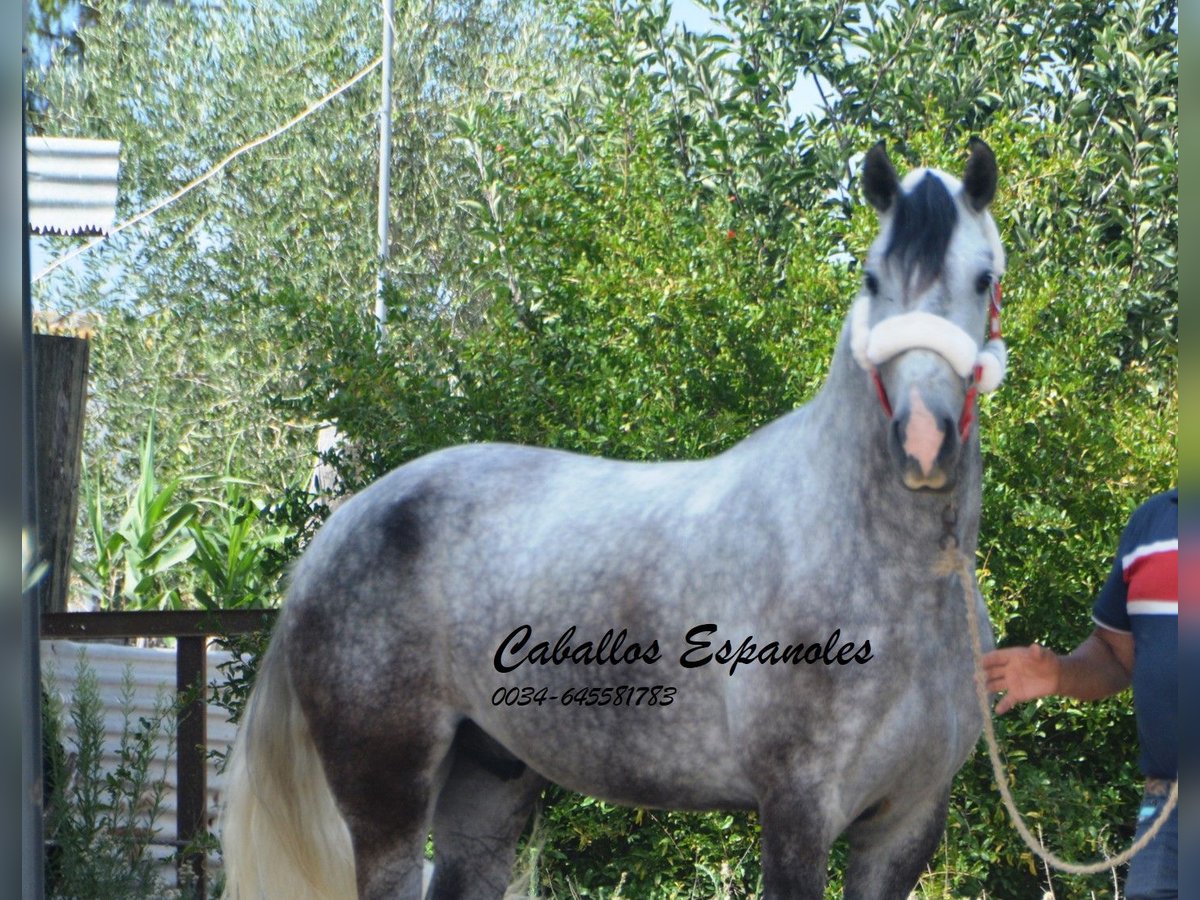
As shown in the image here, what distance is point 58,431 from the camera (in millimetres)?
3488

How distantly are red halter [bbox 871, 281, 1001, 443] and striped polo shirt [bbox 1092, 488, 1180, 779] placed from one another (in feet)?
1.23

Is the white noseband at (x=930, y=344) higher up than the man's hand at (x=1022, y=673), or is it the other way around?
the white noseband at (x=930, y=344)

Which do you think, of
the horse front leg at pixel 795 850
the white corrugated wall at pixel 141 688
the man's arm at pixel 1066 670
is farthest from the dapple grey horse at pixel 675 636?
the white corrugated wall at pixel 141 688

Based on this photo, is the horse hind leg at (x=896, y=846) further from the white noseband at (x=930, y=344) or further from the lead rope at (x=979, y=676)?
the white noseband at (x=930, y=344)

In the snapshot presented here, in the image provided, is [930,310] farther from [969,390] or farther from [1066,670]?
[1066,670]

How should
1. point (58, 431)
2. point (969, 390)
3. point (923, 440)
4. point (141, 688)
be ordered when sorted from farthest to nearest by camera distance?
point (141, 688), point (58, 431), point (969, 390), point (923, 440)

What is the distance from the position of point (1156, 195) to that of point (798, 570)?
293cm

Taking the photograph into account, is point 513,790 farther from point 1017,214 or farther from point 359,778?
point 1017,214

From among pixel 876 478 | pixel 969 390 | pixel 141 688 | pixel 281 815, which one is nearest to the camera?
pixel 969 390

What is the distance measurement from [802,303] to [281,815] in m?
2.02

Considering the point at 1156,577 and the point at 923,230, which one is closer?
the point at 923,230

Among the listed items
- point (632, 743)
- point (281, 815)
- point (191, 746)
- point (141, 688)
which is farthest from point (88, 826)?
point (632, 743)

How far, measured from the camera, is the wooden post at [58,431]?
3.45 m

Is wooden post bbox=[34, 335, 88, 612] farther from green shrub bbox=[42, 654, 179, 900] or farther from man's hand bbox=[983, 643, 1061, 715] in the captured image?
A: man's hand bbox=[983, 643, 1061, 715]
